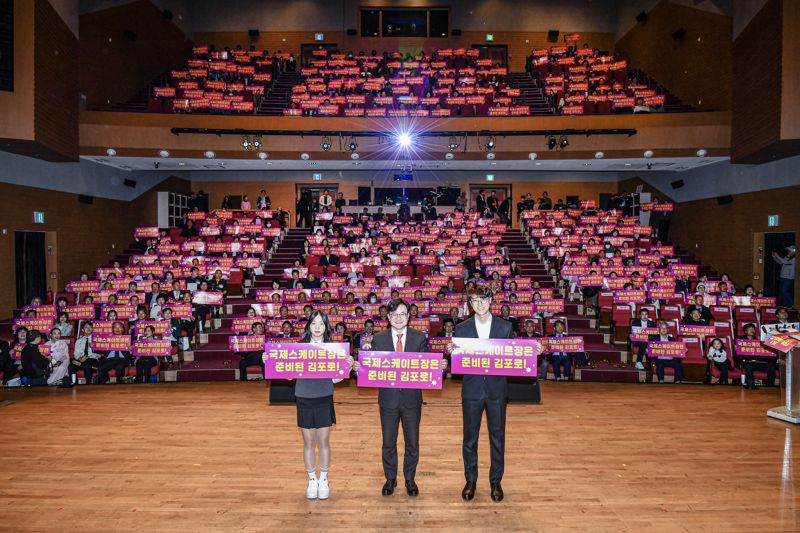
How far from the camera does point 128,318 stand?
9023 mm

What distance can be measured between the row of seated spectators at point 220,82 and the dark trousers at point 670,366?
42.6ft

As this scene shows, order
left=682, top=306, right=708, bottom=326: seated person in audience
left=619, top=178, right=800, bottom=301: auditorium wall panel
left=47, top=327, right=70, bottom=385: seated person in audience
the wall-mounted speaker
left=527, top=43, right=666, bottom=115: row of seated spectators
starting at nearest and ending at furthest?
left=47, top=327, right=70, bottom=385: seated person in audience, left=682, top=306, right=708, bottom=326: seated person in audience, left=619, top=178, right=800, bottom=301: auditorium wall panel, the wall-mounted speaker, left=527, top=43, right=666, bottom=115: row of seated spectators

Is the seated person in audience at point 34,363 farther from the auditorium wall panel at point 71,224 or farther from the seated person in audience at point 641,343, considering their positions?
the seated person in audience at point 641,343

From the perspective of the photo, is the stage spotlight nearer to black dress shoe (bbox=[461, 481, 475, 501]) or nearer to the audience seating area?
the audience seating area

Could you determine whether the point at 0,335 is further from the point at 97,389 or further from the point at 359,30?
the point at 359,30

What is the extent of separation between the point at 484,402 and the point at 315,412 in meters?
1.33

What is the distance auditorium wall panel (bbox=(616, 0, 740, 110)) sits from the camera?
13.9 meters

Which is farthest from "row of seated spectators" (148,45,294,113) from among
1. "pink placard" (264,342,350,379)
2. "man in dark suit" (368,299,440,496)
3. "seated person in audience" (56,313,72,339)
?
"man in dark suit" (368,299,440,496)

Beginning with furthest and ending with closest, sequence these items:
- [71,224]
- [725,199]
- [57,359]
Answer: [725,199] → [71,224] → [57,359]

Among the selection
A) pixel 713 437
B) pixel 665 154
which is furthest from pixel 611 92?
pixel 713 437

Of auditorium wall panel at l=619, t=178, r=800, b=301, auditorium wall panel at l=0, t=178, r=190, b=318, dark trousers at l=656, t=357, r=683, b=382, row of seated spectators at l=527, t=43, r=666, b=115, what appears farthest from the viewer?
row of seated spectators at l=527, t=43, r=666, b=115

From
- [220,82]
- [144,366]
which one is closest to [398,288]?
[144,366]

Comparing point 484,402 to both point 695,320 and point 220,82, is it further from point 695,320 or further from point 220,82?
point 220,82

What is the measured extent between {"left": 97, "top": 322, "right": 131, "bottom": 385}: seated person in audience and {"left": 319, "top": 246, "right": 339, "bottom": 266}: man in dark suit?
5244 mm
